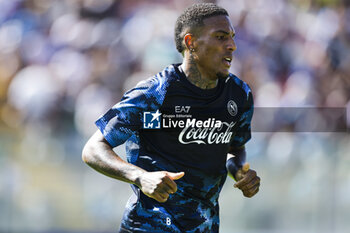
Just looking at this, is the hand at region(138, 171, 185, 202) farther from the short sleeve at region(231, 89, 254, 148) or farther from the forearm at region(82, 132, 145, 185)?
the short sleeve at region(231, 89, 254, 148)

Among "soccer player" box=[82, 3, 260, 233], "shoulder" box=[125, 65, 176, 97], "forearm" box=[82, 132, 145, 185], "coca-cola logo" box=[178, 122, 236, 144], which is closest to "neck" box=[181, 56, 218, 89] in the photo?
"soccer player" box=[82, 3, 260, 233]

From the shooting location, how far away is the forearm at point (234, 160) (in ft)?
11.0

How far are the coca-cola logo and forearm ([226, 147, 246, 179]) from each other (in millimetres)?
205

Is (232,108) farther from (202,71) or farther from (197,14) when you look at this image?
(197,14)

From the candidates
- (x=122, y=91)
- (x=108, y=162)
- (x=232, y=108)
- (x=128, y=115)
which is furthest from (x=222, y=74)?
(x=122, y=91)

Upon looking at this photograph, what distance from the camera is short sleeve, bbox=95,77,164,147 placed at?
118 inches

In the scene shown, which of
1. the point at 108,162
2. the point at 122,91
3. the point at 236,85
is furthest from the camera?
the point at 122,91

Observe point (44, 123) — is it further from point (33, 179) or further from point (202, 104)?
point (202, 104)

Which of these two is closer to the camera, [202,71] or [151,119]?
[151,119]

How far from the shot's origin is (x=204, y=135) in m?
3.18

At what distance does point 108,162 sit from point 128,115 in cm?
29

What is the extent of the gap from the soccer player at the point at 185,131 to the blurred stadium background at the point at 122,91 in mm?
2860

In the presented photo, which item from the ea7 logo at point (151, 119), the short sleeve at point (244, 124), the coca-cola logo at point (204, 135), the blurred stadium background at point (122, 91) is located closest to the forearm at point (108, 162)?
the ea7 logo at point (151, 119)

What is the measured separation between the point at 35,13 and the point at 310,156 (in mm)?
3612
